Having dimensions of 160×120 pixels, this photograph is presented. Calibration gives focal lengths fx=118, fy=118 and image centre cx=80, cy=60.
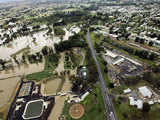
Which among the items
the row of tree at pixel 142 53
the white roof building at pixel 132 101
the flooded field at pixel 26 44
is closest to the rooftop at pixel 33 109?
the white roof building at pixel 132 101

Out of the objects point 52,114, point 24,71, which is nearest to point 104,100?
point 52,114

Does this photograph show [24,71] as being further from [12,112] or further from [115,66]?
[115,66]

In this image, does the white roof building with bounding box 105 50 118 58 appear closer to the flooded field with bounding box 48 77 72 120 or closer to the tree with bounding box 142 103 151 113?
the flooded field with bounding box 48 77 72 120

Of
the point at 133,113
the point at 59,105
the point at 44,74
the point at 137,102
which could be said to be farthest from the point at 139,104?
the point at 44,74

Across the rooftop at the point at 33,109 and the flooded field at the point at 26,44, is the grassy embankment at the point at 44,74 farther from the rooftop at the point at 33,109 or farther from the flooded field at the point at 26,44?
the flooded field at the point at 26,44

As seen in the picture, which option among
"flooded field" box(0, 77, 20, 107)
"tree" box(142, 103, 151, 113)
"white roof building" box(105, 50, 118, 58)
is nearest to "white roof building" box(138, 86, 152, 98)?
"tree" box(142, 103, 151, 113)

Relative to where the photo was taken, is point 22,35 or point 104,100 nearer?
point 104,100

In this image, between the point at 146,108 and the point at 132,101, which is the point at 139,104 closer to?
the point at 132,101
